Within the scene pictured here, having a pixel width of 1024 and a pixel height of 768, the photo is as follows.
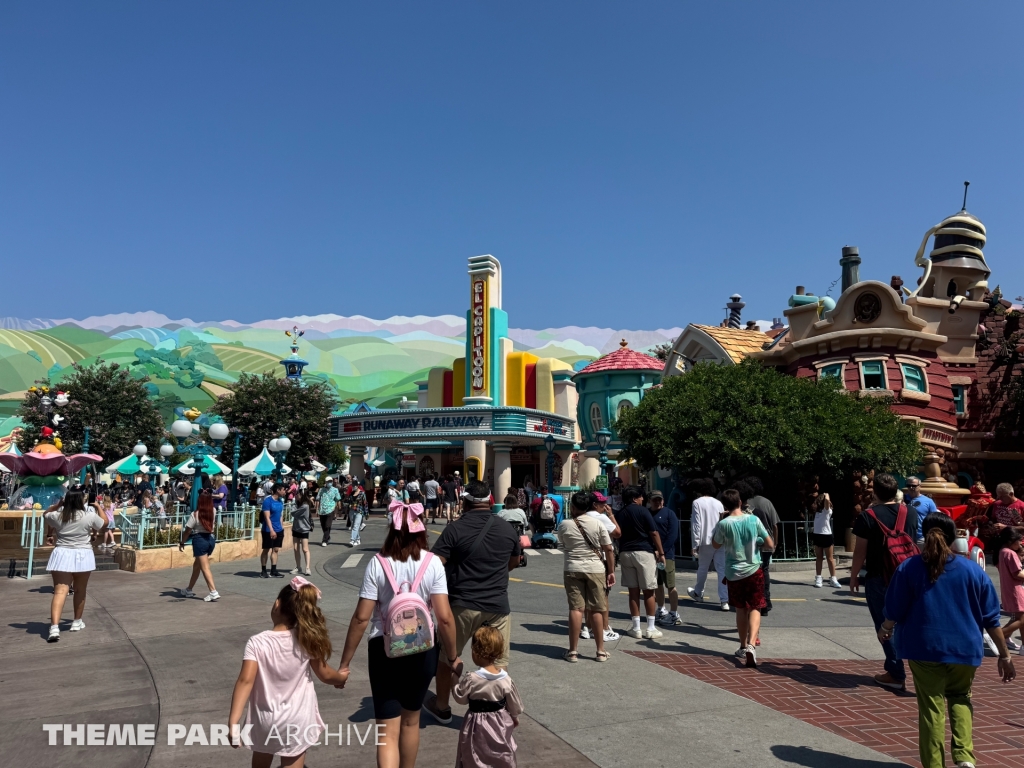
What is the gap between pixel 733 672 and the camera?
6.83m

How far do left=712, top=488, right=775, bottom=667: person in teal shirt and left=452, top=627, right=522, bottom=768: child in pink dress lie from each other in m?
3.97

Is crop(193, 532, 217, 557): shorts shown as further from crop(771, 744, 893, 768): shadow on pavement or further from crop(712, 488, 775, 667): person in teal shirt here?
crop(771, 744, 893, 768): shadow on pavement

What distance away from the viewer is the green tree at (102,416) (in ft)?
140

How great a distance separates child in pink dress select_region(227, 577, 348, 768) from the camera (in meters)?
3.62

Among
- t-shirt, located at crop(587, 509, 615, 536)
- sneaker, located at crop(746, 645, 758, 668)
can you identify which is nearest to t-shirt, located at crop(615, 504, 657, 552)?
t-shirt, located at crop(587, 509, 615, 536)

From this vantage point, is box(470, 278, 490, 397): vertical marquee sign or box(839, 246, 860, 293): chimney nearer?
Result: box(839, 246, 860, 293): chimney

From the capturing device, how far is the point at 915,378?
20.6 m

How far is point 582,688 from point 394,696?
8.55 feet

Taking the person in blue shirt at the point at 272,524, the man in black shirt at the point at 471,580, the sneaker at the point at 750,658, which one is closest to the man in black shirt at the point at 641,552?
the sneaker at the point at 750,658

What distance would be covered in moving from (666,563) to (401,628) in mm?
5457

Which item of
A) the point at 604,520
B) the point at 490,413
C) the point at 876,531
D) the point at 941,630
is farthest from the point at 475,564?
the point at 490,413

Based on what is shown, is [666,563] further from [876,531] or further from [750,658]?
[876,531]

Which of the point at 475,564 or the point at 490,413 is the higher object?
the point at 490,413

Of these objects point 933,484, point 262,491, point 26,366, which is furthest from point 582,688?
point 26,366
